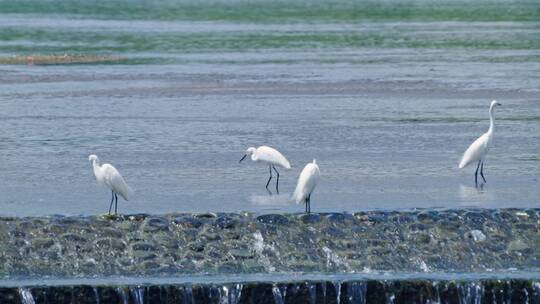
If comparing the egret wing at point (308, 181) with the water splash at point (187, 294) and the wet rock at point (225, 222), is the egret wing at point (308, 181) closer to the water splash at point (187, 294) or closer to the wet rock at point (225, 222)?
the wet rock at point (225, 222)

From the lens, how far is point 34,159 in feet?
85.1

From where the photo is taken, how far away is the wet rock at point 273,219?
60.3ft

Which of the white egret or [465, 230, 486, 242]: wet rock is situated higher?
the white egret

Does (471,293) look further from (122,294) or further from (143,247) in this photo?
(143,247)

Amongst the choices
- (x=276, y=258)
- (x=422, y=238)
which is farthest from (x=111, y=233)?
(x=422, y=238)

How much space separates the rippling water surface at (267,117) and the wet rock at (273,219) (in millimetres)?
1420

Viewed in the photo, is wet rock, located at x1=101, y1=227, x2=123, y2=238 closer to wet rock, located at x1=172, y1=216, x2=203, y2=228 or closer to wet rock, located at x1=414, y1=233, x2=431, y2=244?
wet rock, located at x1=172, y1=216, x2=203, y2=228

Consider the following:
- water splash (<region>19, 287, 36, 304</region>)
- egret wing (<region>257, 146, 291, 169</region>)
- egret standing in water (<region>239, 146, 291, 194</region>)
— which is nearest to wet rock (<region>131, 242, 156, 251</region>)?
water splash (<region>19, 287, 36, 304</region>)

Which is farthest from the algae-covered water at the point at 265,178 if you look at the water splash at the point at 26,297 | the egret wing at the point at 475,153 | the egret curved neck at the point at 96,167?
the egret curved neck at the point at 96,167

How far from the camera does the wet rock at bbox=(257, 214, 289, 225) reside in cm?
1838

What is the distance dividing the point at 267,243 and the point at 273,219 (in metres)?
0.53

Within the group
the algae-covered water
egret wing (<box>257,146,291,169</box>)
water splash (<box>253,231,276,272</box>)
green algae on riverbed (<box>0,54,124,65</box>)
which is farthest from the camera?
green algae on riverbed (<box>0,54,124,65</box>)

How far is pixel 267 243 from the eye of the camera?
18.0 meters

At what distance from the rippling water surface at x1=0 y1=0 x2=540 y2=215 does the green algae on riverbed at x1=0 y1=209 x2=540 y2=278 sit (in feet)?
4.98
